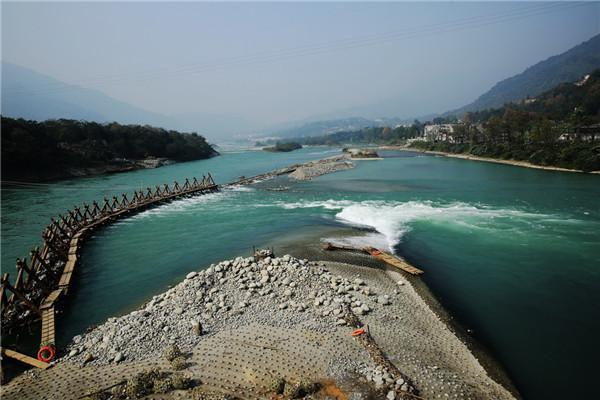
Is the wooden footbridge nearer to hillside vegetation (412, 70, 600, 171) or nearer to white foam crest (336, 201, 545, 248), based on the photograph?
white foam crest (336, 201, 545, 248)

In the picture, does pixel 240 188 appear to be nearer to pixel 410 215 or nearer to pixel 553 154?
pixel 410 215

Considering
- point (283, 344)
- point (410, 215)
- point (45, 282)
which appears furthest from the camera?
point (410, 215)

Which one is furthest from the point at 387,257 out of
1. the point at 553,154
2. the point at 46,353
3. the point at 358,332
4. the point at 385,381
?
the point at 553,154

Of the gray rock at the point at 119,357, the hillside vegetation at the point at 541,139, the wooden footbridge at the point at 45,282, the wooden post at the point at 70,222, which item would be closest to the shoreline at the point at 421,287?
the gray rock at the point at 119,357

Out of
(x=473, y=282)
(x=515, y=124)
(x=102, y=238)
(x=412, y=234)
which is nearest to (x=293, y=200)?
(x=412, y=234)

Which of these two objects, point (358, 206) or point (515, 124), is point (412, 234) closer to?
point (358, 206)

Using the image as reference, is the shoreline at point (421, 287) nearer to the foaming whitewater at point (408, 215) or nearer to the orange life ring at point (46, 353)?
the foaming whitewater at point (408, 215)

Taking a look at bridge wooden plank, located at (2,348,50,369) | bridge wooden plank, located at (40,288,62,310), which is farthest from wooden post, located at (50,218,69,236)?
bridge wooden plank, located at (2,348,50,369)
